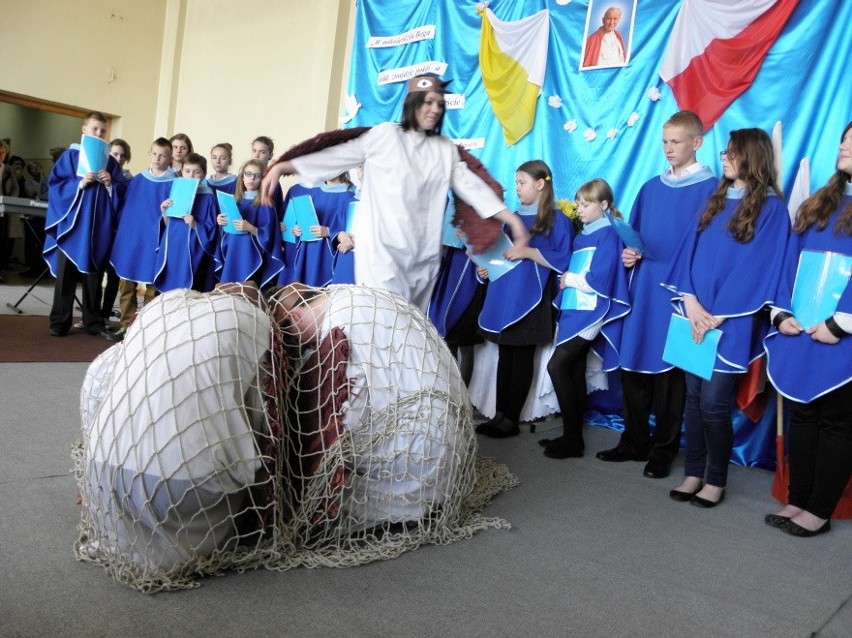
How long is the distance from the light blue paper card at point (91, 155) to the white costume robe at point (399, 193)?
261 cm

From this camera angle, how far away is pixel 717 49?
3.94 metres

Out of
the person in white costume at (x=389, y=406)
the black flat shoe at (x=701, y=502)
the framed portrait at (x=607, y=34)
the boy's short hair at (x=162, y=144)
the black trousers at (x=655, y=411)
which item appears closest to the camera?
the person in white costume at (x=389, y=406)

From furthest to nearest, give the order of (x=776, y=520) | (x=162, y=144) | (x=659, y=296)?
(x=162, y=144) → (x=659, y=296) → (x=776, y=520)

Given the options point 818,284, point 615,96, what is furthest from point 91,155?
point 818,284

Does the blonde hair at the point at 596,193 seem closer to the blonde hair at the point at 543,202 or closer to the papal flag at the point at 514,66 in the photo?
the blonde hair at the point at 543,202

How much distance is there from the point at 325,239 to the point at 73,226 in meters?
1.80

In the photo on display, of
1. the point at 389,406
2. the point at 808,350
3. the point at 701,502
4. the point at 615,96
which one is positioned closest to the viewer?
the point at 389,406

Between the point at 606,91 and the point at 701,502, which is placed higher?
the point at 606,91

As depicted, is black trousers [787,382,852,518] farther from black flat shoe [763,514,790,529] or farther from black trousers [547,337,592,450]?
black trousers [547,337,592,450]

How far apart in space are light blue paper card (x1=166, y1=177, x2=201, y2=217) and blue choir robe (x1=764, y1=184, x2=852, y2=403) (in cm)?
389

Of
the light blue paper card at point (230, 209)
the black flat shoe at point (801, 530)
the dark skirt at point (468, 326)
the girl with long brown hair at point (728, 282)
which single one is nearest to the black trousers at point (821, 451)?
the black flat shoe at point (801, 530)

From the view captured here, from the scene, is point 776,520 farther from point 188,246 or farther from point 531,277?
point 188,246

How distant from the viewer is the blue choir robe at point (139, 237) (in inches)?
206

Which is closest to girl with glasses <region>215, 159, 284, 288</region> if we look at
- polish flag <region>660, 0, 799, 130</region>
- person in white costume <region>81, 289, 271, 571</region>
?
polish flag <region>660, 0, 799, 130</region>
